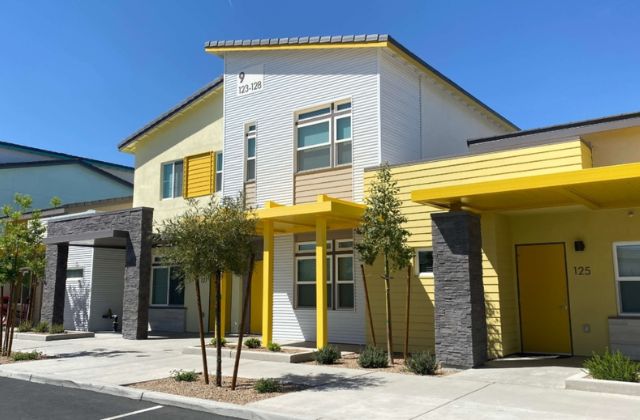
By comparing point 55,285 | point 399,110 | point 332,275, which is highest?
point 399,110

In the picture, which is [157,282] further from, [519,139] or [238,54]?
[519,139]

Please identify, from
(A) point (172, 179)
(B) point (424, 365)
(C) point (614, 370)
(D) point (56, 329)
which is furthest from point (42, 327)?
(C) point (614, 370)

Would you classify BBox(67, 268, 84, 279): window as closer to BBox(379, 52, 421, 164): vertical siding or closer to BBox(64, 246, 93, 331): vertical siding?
BBox(64, 246, 93, 331): vertical siding

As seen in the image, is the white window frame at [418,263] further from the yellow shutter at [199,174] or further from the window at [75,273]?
the window at [75,273]

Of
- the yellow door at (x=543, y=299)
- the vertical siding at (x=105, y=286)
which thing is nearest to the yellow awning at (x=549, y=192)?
the yellow door at (x=543, y=299)

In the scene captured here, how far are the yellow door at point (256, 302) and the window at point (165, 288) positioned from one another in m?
3.68

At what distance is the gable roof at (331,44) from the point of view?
15055 millimetres

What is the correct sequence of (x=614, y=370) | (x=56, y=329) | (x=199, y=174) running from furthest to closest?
(x=199, y=174), (x=56, y=329), (x=614, y=370)

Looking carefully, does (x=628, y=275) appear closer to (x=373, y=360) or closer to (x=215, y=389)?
(x=373, y=360)

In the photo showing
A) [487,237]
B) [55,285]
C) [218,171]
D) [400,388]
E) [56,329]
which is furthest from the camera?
[55,285]

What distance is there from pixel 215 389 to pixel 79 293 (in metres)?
14.5

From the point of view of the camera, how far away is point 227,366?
12.0m

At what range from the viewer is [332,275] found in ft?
51.0

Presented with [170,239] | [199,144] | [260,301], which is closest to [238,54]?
[199,144]
